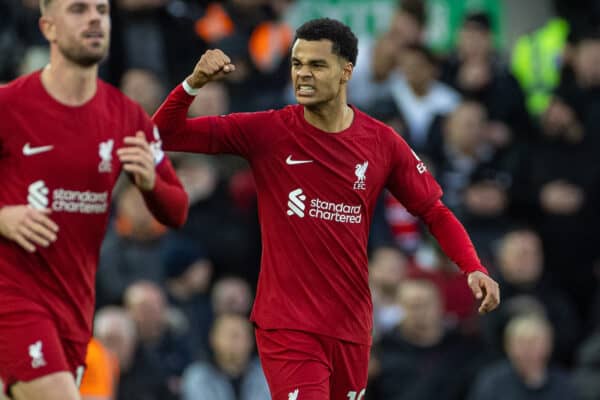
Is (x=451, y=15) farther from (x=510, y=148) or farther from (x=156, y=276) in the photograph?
(x=156, y=276)

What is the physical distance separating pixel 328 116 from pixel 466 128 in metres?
5.70

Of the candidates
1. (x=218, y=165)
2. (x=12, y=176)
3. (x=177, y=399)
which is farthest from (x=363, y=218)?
(x=218, y=165)

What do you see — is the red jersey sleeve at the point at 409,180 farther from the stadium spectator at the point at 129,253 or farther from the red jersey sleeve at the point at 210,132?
the stadium spectator at the point at 129,253

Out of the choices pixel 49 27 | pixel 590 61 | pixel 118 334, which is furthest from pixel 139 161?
pixel 590 61

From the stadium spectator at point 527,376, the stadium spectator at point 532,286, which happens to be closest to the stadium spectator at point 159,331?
the stadium spectator at point 527,376

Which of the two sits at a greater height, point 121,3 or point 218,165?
point 121,3

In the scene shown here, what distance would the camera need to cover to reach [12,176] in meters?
7.73

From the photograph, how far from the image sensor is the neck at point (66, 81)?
792cm

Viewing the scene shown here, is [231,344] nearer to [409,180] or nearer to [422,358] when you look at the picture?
[422,358]

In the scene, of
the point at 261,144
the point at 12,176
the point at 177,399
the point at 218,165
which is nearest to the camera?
the point at 12,176

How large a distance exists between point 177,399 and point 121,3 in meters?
4.31

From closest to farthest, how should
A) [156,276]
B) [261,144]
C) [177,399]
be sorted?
[261,144], [177,399], [156,276]

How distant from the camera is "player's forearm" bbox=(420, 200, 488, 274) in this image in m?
8.34

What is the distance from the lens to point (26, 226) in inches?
295
